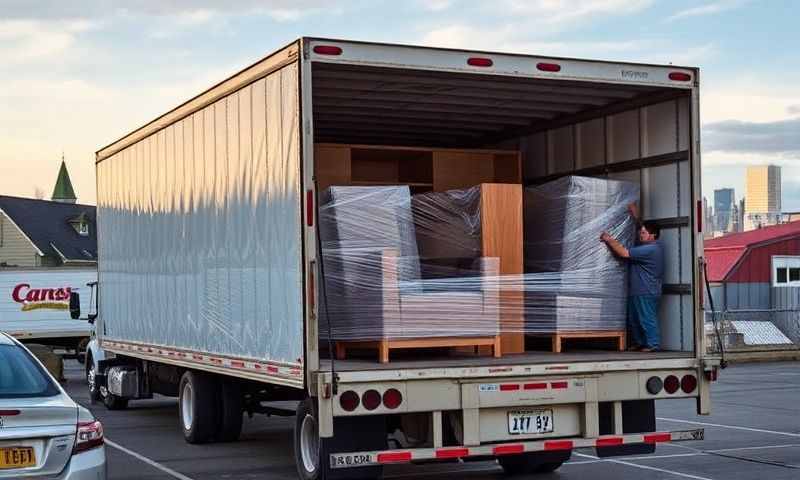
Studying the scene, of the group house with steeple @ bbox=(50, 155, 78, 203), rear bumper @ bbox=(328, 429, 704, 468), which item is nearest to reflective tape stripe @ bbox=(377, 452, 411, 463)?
rear bumper @ bbox=(328, 429, 704, 468)

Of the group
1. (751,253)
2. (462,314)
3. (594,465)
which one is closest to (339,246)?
(462,314)

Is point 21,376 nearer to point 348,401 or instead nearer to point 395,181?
point 348,401

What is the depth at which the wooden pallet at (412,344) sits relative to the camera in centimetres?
970

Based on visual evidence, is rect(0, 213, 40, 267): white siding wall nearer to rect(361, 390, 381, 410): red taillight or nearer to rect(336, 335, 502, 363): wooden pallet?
rect(336, 335, 502, 363): wooden pallet

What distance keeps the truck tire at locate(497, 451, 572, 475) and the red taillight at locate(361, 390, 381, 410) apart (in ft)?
8.89

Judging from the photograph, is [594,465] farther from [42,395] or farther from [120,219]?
[120,219]

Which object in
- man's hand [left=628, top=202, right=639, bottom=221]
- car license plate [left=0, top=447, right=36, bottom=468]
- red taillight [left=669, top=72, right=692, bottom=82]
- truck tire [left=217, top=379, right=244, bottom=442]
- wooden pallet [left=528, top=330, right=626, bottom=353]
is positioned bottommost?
truck tire [left=217, top=379, right=244, bottom=442]

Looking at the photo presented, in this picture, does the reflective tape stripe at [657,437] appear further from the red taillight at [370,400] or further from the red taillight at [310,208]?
the red taillight at [310,208]

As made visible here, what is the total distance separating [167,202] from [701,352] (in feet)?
19.8

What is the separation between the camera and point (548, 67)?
9773 mm

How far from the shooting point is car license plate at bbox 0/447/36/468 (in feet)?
23.3

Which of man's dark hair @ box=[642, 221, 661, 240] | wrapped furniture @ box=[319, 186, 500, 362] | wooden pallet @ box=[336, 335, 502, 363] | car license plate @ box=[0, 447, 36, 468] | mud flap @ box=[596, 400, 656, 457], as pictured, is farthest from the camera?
man's dark hair @ box=[642, 221, 661, 240]

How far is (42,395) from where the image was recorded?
25.7ft

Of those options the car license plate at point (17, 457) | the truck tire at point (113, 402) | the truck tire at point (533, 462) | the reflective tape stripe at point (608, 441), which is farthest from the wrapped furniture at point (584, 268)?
the truck tire at point (113, 402)
